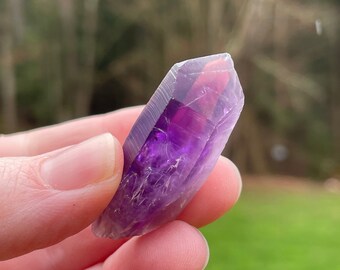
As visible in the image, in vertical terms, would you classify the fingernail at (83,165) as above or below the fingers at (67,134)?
above

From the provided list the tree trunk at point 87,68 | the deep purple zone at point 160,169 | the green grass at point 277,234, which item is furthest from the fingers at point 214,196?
the tree trunk at point 87,68

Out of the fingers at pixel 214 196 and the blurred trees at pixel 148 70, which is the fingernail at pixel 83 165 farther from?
the blurred trees at pixel 148 70

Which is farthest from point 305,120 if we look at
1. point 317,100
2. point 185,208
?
point 185,208

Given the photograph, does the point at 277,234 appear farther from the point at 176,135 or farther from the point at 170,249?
the point at 176,135

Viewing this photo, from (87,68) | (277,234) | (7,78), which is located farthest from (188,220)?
(7,78)

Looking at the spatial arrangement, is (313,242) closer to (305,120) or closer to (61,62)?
(305,120)
